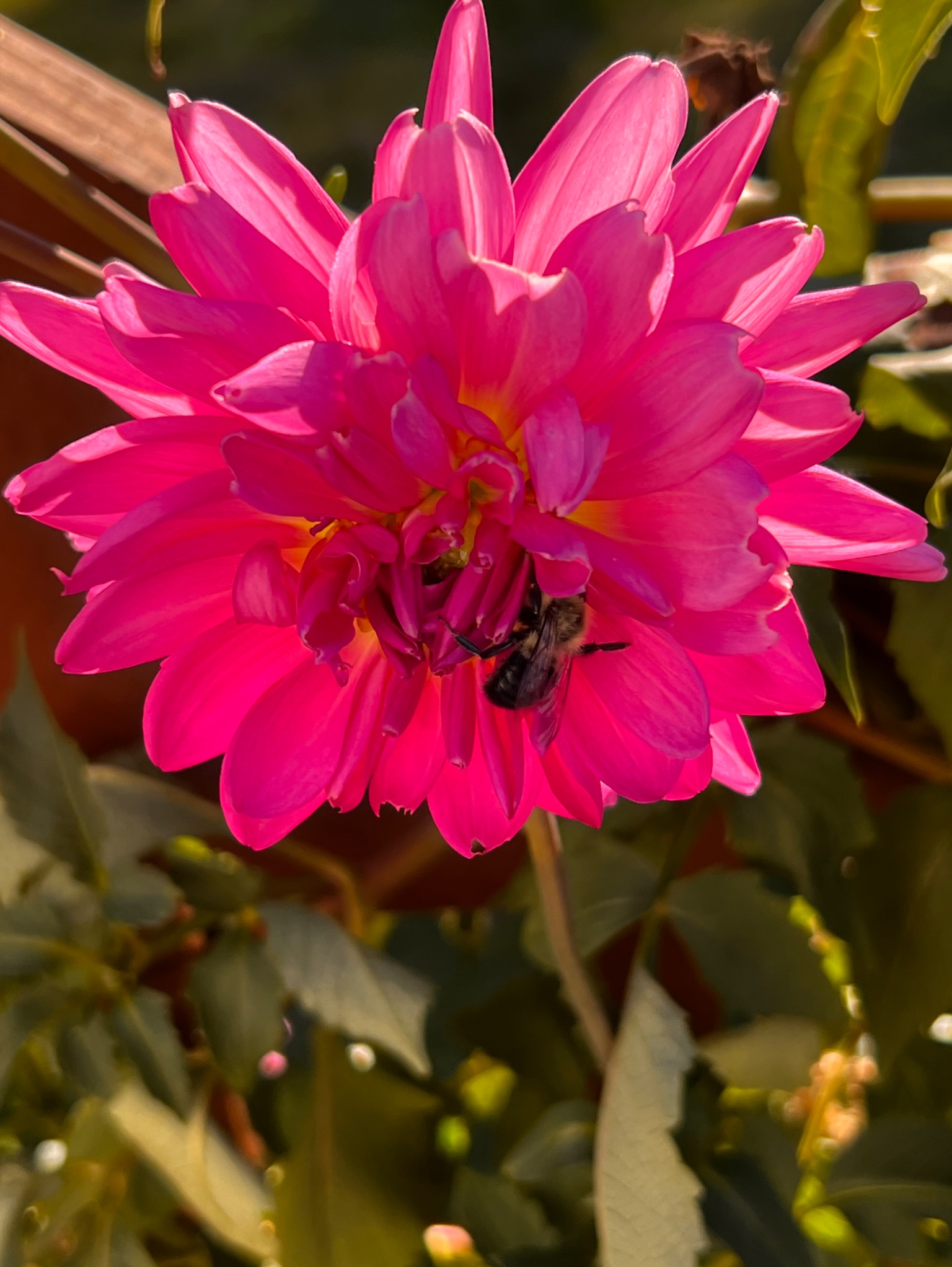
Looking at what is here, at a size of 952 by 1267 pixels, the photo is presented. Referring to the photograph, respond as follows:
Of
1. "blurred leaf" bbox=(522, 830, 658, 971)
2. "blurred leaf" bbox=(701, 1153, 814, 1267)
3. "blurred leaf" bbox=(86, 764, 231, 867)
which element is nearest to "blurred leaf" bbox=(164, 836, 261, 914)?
"blurred leaf" bbox=(86, 764, 231, 867)

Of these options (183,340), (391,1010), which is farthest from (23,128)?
(391,1010)

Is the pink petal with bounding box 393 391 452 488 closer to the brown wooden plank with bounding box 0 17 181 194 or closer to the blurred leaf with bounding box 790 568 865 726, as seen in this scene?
the blurred leaf with bounding box 790 568 865 726

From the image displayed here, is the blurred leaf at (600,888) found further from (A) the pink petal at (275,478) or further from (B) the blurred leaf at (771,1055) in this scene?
(A) the pink petal at (275,478)

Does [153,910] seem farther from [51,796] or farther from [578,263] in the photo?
[578,263]

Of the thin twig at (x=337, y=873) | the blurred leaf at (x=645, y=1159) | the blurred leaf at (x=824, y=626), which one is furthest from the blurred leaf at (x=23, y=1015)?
the blurred leaf at (x=824, y=626)

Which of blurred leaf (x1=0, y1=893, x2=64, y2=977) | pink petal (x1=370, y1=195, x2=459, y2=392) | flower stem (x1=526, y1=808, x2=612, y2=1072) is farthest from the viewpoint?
blurred leaf (x1=0, y1=893, x2=64, y2=977)
